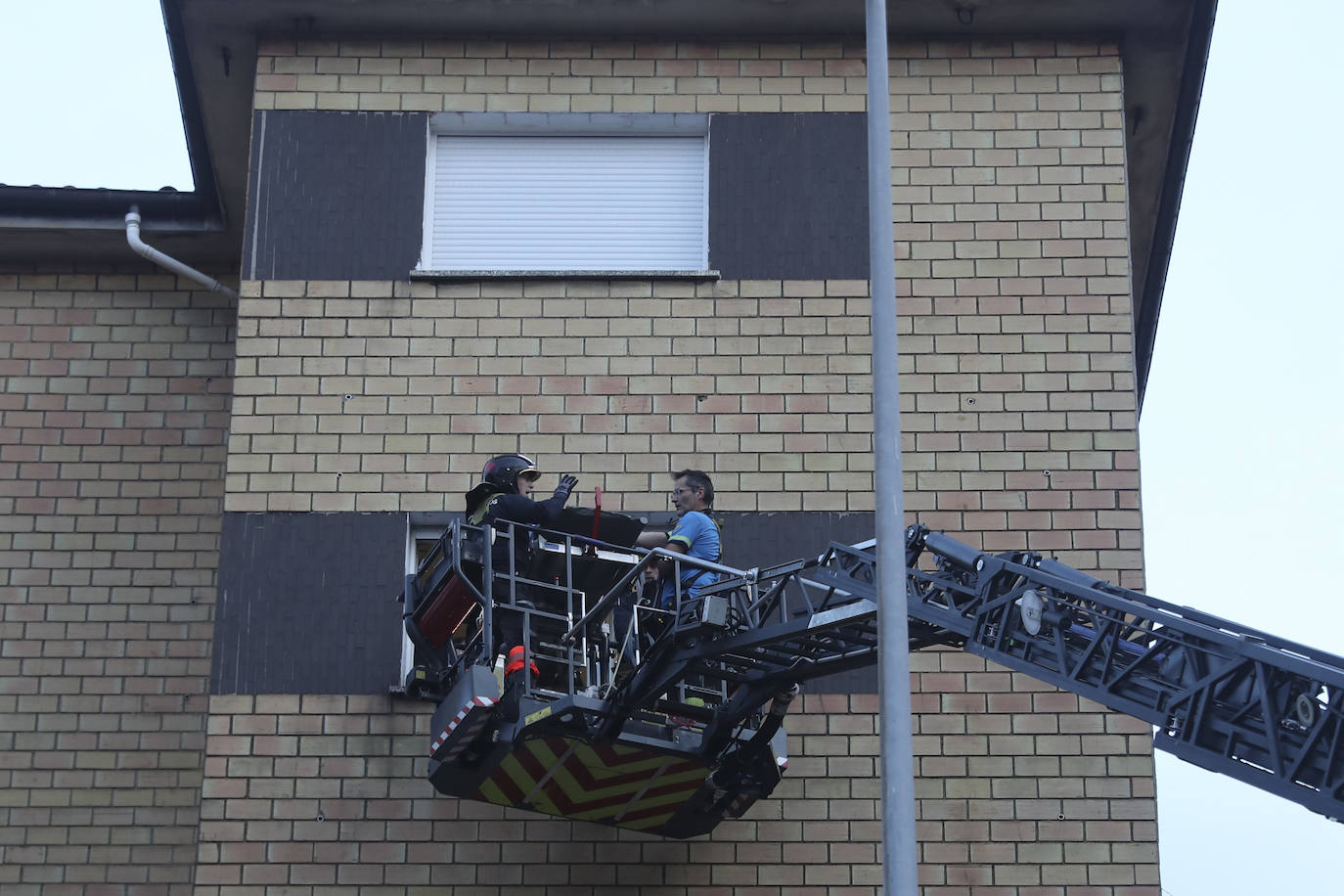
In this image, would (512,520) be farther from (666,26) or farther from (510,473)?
(666,26)

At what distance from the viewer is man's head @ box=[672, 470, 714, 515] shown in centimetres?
1328

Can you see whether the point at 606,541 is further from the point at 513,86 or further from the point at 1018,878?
the point at 513,86

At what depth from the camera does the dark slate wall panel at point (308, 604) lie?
15.2 metres

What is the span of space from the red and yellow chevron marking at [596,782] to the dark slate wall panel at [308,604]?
1.94 meters

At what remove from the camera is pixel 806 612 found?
12156 millimetres

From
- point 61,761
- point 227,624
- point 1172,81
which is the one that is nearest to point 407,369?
point 227,624

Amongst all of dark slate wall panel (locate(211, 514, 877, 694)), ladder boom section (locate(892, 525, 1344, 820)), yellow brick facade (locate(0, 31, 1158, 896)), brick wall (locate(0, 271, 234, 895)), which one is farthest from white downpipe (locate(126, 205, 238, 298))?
ladder boom section (locate(892, 525, 1344, 820))

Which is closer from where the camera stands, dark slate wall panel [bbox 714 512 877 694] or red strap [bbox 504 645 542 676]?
red strap [bbox 504 645 542 676]

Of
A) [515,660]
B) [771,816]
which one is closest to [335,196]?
[515,660]

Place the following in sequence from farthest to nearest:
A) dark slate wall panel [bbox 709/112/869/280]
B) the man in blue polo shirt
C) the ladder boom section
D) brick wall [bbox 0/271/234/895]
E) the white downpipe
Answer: the white downpipe
brick wall [bbox 0/271/234/895]
dark slate wall panel [bbox 709/112/869/280]
the man in blue polo shirt
the ladder boom section

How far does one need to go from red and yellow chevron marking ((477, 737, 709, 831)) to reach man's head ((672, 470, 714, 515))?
5.56ft

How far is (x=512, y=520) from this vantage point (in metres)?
13.2

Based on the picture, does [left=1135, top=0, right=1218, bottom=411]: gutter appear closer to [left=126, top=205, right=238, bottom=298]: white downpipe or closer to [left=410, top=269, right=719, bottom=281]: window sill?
[left=410, top=269, right=719, bottom=281]: window sill

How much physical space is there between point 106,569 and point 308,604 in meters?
3.32
